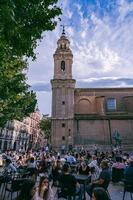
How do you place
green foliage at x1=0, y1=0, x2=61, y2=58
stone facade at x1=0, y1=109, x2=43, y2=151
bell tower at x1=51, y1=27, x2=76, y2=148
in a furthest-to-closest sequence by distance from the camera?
stone facade at x1=0, y1=109, x2=43, y2=151 → bell tower at x1=51, y1=27, x2=76, y2=148 → green foliage at x1=0, y1=0, x2=61, y2=58

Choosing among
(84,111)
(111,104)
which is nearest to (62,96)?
(84,111)

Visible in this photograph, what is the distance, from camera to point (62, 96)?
158ft

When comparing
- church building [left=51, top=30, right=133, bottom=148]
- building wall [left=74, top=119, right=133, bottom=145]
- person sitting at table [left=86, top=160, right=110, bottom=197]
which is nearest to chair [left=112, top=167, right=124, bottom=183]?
person sitting at table [left=86, top=160, right=110, bottom=197]

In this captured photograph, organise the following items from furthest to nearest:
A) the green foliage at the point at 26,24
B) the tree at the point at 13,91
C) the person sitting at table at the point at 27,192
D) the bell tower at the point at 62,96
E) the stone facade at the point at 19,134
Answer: the stone facade at the point at 19,134
the bell tower at the point at 62,96
the tree at the point at 13,91
the green foliage at the point at 26,24
the person sitting at table at the point at 27,192

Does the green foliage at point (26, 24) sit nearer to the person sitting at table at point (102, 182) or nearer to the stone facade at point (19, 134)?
the person sitting at table at point (102, 182)

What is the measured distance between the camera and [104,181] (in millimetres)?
7875

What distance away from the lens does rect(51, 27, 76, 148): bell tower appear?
44625 millimetres

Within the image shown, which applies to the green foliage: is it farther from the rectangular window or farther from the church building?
the rectangular window

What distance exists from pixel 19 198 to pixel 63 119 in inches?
1596

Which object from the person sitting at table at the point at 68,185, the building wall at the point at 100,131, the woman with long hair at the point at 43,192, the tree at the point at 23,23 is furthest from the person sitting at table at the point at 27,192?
the building wall at the point at 100,131

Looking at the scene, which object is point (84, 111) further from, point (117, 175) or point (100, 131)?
point (117, 175)

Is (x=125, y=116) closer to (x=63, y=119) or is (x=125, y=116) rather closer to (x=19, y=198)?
(x=63, y=119)

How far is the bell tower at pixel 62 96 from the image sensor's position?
4462 centimetres

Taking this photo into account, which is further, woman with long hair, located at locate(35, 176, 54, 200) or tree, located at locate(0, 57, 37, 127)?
tree, located at locate(0, 57, 37, 127)
